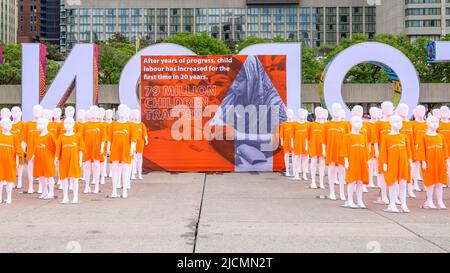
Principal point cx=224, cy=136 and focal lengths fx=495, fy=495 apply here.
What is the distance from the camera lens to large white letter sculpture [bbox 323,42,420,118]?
58.0 ft

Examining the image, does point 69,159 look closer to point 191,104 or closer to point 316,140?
point 316,140

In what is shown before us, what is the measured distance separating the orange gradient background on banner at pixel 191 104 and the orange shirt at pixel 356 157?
7.48m

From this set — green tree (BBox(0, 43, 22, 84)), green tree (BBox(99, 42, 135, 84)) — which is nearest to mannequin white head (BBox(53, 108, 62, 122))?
green tree (BBox(0, 43, 22, 84))

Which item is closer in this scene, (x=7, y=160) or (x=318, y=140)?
(x=7, y=160)

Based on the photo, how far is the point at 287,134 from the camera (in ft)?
52.8

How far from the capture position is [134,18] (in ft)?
438

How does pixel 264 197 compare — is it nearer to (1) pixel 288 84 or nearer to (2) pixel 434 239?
(2) pixel 434 239

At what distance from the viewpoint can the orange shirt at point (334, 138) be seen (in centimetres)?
1177

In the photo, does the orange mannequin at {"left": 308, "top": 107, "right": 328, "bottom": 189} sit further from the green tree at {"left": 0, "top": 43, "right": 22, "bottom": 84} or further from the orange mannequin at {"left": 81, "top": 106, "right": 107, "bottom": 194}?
the green tree at {"left": 0, "top": 43, "right": 22, "bottom": 84}

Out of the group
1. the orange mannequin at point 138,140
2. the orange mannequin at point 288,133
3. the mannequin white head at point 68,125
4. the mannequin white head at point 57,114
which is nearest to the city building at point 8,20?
the orange mannequin at point 138,140

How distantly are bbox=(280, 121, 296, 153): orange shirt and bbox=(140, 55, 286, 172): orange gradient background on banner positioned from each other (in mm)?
1360

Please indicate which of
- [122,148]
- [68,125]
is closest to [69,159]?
[68,125]

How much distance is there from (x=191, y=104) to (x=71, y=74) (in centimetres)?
517
